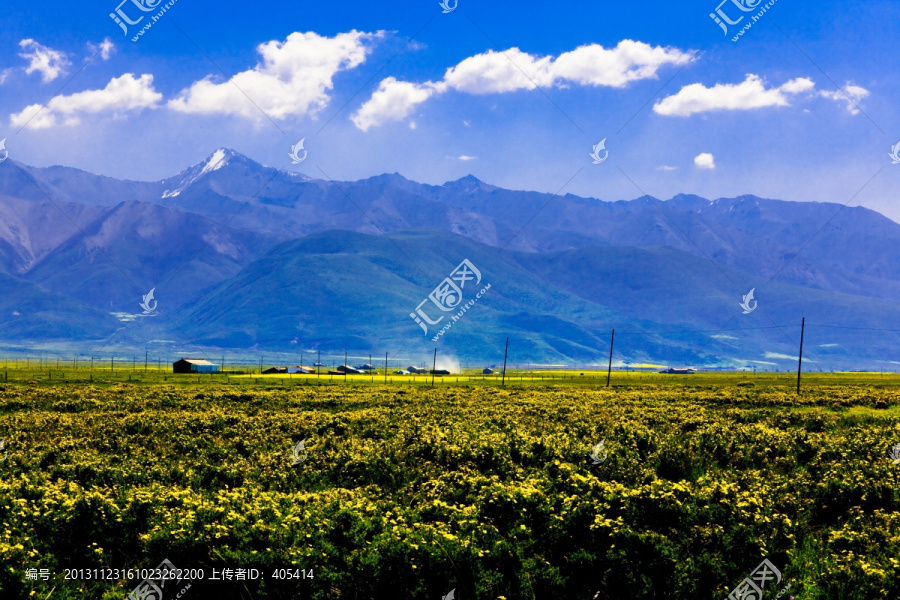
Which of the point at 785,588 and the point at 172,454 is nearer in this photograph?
the point at 785,588

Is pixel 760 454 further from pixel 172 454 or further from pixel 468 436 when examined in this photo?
pixel 172 454

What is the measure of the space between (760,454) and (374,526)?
17369mm

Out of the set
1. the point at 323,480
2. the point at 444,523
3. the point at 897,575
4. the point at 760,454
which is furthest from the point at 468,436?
the point at 897,575

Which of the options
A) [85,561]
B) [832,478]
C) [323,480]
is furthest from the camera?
[323,480]

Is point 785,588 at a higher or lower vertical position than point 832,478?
lower

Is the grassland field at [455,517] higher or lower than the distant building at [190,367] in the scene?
lower

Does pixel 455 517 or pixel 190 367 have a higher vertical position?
pixel 190 367

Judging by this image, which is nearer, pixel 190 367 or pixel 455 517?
pixel 455 517

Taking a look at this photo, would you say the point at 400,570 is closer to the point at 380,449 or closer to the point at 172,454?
the point at 380,449

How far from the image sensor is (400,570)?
14.5 m

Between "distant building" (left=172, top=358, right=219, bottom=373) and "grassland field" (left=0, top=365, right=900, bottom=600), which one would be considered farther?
"distant building" (left=172, top=358, right=219, bottom=373)

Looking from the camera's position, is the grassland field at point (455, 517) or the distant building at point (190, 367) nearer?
the grassland field at point (455, 517)

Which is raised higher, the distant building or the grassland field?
the distant building

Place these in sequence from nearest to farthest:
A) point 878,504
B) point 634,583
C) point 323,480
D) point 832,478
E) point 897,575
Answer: point 897,575 → point 634,583 → point 878,504 → point 832,478 → point 323,480
